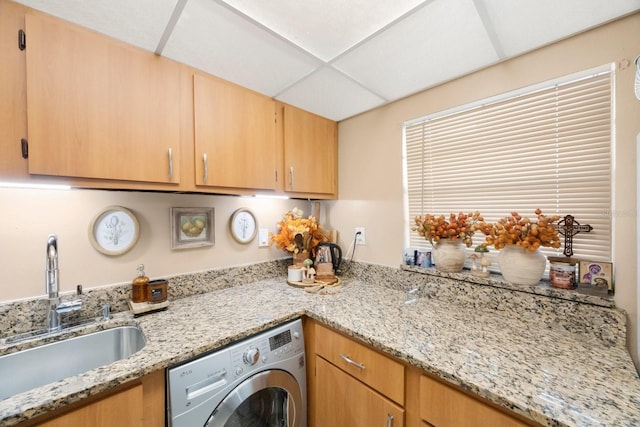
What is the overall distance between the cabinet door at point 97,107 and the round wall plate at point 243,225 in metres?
0.56

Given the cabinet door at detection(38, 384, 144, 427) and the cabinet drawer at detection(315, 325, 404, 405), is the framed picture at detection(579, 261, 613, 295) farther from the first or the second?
the cabinet door at detection(38, 384, 144, 427)

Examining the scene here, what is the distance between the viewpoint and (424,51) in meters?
1.12

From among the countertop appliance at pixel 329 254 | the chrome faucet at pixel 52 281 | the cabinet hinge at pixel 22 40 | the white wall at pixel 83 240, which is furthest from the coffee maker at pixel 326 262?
the cabinet hinge at pixel 22 40

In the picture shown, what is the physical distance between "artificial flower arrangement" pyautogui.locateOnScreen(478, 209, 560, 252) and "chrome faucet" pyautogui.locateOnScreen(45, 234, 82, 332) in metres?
1.88

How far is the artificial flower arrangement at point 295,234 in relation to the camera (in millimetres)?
1756

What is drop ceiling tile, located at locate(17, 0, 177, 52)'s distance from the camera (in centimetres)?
86

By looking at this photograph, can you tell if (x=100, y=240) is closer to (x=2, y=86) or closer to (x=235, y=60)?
(x=2, y=86)

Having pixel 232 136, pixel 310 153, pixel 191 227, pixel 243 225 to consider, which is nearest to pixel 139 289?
pixel 191 227

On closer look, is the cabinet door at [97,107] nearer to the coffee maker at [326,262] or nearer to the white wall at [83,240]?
the white wall at [83,240]

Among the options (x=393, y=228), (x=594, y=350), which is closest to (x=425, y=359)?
(x=594, y=350)

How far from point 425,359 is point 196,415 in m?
0.84

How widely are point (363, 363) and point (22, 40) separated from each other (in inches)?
67.6

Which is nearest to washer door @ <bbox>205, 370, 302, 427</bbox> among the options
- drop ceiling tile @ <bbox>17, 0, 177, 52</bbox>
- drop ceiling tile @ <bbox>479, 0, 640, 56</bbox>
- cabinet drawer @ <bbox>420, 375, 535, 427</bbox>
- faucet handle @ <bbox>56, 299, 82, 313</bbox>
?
cabinet drawer @ <bbox>420, 375, 535, 427</bbox>

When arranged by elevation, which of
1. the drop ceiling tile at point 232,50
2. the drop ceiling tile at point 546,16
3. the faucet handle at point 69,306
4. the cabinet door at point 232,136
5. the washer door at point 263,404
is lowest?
the washer door at point 263,404
